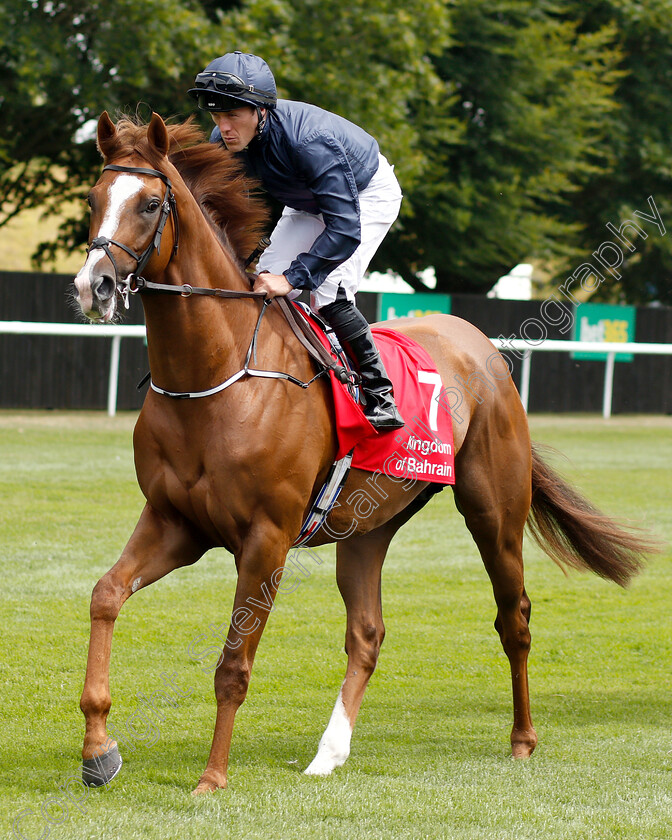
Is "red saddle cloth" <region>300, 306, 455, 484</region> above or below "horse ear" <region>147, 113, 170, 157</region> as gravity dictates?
below

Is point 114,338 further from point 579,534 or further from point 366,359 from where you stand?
point 366,359

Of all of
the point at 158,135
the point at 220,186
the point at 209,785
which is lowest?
the point at 209,785

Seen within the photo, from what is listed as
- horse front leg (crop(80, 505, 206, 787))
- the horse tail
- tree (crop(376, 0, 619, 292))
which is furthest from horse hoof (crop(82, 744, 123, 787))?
tree (crop(376, 0, 619, 292))

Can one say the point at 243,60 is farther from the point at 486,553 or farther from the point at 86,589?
the point at 86,589

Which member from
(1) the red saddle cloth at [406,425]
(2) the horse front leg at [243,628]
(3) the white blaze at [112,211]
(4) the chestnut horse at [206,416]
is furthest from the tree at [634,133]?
(3) the white blaze at [112,211]

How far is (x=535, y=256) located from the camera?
19.6m

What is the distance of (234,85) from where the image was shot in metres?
3.48

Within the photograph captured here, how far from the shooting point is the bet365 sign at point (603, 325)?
18906 mm

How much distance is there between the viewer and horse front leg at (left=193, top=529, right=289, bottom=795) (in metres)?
3.35

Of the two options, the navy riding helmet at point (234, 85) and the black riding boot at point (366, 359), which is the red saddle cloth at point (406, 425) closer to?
the black riding boot at point (366, 359)

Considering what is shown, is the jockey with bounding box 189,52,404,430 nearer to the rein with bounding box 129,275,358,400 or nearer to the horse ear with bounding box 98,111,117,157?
the rein with bounding box 129,275,358,400

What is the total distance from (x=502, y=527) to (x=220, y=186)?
1.85 m

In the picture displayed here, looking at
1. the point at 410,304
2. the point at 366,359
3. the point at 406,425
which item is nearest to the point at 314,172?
the point at 366,359

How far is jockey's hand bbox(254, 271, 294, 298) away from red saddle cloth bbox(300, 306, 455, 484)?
0.24 m
